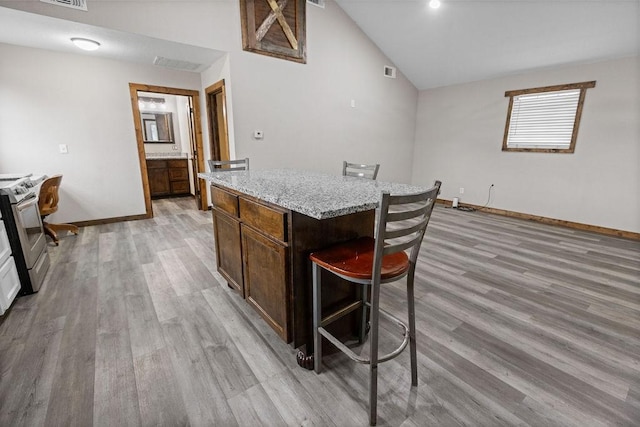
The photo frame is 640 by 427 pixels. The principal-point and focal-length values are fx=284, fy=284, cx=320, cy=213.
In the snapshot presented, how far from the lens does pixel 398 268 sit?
49.2 inches

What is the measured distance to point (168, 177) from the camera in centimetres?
613

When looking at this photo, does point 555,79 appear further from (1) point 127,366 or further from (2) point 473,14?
(1) point 127,366

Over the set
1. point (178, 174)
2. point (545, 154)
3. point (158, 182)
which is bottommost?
point (158, 182)

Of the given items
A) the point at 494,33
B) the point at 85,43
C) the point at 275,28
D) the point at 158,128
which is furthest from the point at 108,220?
the point at 494,33

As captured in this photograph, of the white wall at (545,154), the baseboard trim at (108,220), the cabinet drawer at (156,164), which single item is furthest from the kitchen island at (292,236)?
the cabinet drawer at (156,164)

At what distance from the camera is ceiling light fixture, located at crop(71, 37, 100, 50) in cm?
323

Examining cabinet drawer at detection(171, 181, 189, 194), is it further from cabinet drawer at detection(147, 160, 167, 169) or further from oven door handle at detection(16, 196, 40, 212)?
oven door handle at detection(16, 196, 40, 212)

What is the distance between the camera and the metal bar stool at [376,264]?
3.51 feet

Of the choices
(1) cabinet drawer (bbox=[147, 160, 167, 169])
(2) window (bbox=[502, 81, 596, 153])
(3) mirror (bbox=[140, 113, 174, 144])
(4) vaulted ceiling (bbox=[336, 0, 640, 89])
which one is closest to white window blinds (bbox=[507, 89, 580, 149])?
(2) window (bbox=[502, 81, 596, 153])

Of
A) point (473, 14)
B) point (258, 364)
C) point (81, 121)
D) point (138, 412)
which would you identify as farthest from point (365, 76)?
point (138, 412)

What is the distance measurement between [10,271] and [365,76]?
5.21 metres

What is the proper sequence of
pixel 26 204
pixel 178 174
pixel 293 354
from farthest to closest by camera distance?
pixel 178 174 < pixel 26 204 < pixel 293 354

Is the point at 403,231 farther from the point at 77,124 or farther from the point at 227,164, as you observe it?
the point at 77,124

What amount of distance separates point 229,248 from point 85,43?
3.21 meters
